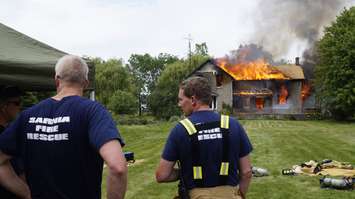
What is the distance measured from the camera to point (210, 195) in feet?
13.1

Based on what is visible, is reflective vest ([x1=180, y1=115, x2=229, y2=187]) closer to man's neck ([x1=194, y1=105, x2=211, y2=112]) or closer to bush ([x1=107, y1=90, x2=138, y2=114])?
man's neck ([x1=194, y1=105, x2=211, y2=112])

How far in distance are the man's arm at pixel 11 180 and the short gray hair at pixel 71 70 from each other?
74 cm

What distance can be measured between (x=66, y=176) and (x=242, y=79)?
55008 millimetres

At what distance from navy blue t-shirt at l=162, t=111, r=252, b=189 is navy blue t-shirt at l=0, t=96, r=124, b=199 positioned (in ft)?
2.97

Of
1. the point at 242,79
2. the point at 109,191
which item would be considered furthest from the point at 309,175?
the point at 242,79

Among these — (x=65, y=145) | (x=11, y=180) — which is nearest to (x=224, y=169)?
(x=65, y=145)

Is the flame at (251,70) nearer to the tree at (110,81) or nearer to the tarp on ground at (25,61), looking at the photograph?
the tree at (110,81)

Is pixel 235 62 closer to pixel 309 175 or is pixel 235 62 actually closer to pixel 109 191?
pixel 309 175

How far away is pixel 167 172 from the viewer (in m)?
4.11

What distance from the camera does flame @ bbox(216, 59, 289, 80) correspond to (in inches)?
2229

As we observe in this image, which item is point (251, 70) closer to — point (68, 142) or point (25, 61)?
point (25, 61)

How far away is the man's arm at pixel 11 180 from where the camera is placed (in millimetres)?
3490

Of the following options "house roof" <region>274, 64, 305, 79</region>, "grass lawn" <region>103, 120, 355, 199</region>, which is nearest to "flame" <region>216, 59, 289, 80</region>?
"house roof" <region>274, 64, 305, 79</region>

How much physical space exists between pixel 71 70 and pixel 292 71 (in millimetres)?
57461
